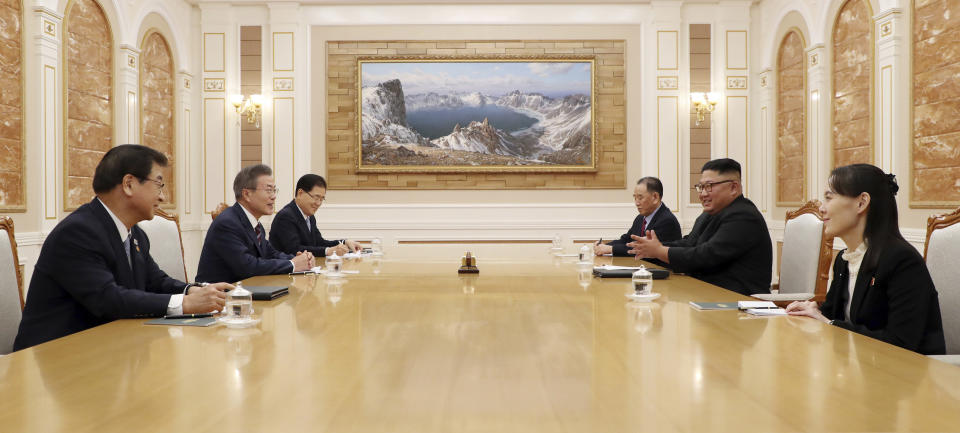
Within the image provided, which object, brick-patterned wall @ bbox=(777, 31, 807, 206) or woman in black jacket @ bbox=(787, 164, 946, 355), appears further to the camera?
brick-patterned wall @ bbox=(777, 31, 807, 206)

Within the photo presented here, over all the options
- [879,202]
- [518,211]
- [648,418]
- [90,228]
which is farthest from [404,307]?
[518,211]

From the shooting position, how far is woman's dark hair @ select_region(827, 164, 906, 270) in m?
2.07

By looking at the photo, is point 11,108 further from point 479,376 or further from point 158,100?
point 479,376

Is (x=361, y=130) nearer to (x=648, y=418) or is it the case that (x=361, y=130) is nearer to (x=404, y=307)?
(x=404, y=307)

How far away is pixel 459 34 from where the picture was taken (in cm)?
765

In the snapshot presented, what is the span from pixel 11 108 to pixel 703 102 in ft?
20.6

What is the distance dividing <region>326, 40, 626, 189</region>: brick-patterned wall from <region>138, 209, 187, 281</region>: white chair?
3.97 m

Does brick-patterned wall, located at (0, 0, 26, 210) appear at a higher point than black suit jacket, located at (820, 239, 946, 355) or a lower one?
higher

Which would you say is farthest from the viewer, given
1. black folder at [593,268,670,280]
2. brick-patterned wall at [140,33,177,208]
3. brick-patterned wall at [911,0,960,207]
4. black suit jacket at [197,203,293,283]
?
brick-patterned wall at [140,33,177,208]

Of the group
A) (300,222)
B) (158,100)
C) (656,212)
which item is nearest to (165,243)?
(300,222)

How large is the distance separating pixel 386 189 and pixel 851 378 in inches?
262

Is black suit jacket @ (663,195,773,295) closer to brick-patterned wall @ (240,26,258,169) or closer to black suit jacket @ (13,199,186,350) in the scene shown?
black suit jacket @ (13,199,186,350)

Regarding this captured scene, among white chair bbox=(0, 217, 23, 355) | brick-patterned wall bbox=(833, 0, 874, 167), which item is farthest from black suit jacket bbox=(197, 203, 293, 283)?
brick-patterned wall bbox=(833, 0, 874, 167)

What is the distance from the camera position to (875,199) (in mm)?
2131
